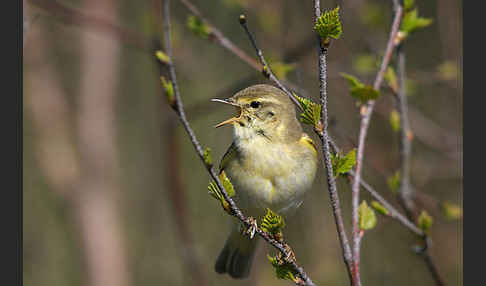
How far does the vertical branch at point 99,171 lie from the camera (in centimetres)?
465

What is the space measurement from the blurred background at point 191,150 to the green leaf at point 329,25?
5.86 ft

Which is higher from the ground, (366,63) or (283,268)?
(366,63)

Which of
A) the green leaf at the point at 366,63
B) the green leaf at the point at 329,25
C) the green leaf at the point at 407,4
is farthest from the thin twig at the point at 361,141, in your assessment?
the green leaf at the point at 366,63

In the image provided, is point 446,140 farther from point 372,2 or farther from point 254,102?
point 254,102

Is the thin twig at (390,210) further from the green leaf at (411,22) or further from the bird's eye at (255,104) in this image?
the green leaf at (411,22)

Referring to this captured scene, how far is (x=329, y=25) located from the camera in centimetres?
146

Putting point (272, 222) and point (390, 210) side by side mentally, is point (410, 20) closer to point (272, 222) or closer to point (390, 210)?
point (390, 210)

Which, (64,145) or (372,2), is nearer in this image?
(372,2)

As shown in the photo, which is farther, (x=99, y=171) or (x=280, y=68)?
(x=99, y=171)

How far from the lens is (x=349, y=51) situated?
4.35m

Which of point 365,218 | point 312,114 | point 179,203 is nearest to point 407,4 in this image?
point 365,218

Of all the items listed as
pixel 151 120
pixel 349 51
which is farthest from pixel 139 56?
pixel 349 51

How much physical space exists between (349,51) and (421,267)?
6.88 ft

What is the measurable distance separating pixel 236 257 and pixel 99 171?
6.85 feet
